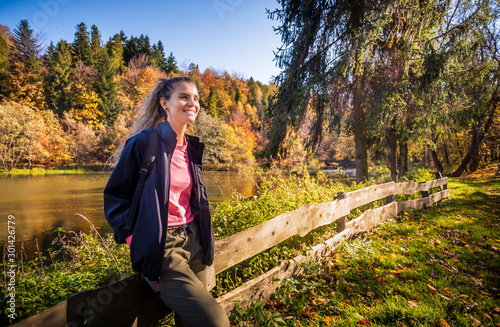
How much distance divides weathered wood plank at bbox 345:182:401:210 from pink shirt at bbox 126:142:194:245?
335cm

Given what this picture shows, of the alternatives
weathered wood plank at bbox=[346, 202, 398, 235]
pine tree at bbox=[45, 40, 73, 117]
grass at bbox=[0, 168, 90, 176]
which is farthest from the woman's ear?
pine tree at bbox=[45, 40, 73, 117]

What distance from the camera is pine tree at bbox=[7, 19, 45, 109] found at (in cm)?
3532

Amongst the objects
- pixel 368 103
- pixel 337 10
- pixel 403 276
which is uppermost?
pixel 337 10

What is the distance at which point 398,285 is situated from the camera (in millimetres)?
3045

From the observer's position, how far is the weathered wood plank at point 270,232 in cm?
230

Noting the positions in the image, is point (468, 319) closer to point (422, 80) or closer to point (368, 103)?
point (368, 103)

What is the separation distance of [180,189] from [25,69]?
169 feet

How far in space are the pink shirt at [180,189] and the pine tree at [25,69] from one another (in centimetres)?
4544

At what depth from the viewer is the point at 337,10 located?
28.8ft

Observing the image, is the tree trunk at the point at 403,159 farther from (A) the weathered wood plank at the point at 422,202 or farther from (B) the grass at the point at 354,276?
(B) the grass at the point at 354,276

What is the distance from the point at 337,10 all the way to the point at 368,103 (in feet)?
11.9

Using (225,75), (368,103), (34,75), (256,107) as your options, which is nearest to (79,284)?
(368,103)

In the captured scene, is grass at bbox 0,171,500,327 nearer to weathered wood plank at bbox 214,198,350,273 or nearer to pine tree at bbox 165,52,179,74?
weathered wood plank at bbox 214,198,350,273

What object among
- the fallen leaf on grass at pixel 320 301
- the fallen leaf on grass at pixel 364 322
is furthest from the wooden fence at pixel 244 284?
the fallen leaf on grass at pixel 364 322
